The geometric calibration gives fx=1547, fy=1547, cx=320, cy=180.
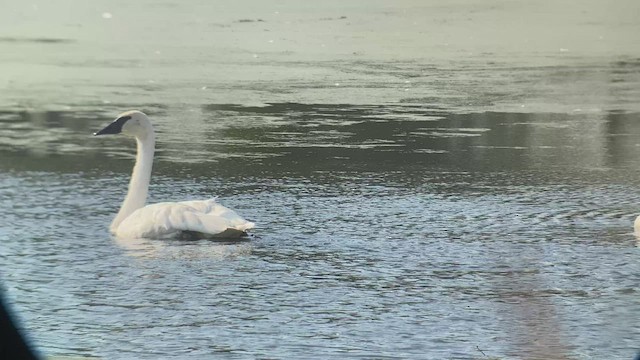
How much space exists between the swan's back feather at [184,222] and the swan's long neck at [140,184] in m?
0.26

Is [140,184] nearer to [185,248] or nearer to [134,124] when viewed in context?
[134,124]

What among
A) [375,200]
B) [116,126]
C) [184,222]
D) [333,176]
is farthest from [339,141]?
[184,222]

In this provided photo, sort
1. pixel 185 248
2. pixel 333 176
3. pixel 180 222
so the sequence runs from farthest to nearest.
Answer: pixel 333 176 < pixel 180 222 < pixel 185 248

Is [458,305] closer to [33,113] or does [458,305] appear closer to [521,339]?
[521,339]

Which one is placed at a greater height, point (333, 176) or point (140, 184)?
point (140, 184)

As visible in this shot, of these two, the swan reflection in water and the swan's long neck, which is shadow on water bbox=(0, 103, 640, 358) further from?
the swan's long neck

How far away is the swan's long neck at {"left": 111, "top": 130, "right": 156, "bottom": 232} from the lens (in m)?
9.05

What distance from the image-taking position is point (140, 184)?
9.25 meters

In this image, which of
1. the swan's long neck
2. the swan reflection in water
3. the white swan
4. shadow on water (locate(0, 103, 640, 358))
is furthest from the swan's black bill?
the swan reflection in water

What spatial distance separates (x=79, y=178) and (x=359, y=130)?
8.92 feet

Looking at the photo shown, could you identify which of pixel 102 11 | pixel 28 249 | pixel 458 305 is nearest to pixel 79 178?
pixel 28 249

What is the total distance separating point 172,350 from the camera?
596cm

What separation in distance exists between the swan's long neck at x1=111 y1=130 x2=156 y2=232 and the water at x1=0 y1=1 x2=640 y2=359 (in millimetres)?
236

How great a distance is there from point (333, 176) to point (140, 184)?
1964 mm
